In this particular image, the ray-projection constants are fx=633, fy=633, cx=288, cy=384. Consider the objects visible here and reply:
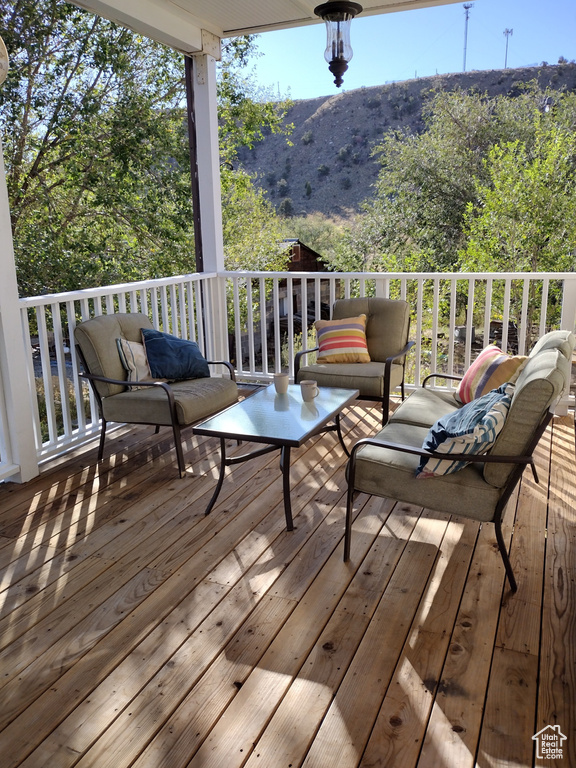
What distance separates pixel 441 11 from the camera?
17312 millimetres

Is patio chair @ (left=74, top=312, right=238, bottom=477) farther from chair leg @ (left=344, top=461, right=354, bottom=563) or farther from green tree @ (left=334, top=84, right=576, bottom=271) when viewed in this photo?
green tree @ (left=334, top=84, right=576, bottom=271)

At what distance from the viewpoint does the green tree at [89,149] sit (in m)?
7.79

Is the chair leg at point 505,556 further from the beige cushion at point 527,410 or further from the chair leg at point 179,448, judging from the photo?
the chair leg at point 179,448

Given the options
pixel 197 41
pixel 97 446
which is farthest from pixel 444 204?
pixel 97 446

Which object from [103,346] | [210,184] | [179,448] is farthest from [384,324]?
[210,184]

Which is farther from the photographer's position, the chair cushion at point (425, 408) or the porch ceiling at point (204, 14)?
the porch ceiling at point (204, 14)

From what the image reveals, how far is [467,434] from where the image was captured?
7.79ft

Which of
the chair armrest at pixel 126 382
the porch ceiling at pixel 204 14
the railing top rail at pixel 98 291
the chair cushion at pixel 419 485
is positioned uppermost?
the porch ceiling at pixel 204 14

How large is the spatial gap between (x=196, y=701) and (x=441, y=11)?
1953cm

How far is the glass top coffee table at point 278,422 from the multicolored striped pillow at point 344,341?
846 mm

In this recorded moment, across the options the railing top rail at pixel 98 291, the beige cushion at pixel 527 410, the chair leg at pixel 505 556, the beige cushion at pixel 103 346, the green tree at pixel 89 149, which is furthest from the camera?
the green tree at pixel 89 149

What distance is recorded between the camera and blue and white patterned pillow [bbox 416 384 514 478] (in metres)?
2.36

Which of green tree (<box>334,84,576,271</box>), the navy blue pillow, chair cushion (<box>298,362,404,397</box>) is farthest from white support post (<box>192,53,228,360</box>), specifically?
green tree (<box>334,84,576,271</box>)

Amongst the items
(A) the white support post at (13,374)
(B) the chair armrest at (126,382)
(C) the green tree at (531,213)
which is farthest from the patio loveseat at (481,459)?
(C) the green tree at (531,213)
